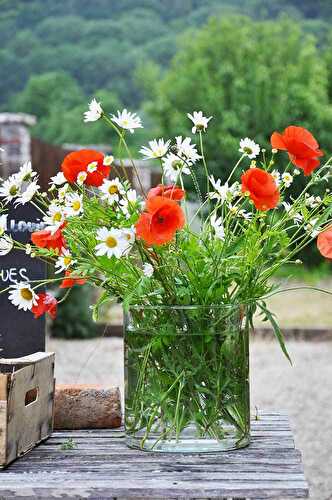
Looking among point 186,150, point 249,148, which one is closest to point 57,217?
point 186,150

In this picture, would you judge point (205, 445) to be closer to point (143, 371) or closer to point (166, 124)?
point (143, 371)

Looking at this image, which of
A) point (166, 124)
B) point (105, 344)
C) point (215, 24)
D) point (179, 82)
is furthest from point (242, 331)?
point (215, 24)

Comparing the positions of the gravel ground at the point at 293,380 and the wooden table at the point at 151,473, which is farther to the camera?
the gravel ground at the point at 293,380

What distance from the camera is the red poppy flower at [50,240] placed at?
1.35 meters

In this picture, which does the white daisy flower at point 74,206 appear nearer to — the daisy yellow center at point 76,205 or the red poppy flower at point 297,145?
the daisy yellow center at point 76,205

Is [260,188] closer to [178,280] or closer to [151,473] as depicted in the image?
[178,280]

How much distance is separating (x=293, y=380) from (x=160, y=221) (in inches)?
176

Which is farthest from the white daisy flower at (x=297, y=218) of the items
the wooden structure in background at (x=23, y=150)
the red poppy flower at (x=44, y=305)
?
the wooden structure in background at (x=23, y=150)

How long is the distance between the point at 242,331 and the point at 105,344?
5.63m

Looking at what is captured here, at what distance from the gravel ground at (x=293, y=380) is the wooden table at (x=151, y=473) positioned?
85.1 inches

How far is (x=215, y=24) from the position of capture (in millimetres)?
20406

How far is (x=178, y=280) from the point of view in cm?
138

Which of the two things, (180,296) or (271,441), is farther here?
(271,441)

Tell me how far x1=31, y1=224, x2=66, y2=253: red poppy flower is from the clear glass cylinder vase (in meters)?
0.15
